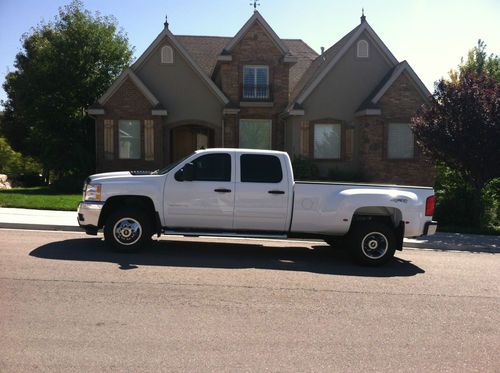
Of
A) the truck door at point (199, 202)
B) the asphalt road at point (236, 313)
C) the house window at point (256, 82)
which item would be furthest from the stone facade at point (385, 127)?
the truck door at point (199, 202)

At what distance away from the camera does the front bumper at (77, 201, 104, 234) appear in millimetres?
8297

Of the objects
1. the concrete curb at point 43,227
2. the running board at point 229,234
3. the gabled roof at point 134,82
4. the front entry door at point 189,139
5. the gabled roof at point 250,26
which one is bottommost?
the concrete curb at point 43,227

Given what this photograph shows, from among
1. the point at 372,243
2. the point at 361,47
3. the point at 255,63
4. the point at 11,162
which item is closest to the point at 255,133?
the point at 255,63

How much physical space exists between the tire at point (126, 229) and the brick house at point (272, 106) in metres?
13.1

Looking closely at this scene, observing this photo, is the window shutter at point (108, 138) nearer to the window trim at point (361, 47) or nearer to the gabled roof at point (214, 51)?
the gabled roof at point (214, 51)

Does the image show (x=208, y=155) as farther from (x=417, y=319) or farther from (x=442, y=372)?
(x=442, y=372)

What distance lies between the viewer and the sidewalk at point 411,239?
436 inches

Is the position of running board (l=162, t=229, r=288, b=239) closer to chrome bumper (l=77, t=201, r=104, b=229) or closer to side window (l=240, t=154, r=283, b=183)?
side window (l=240, t=154, r=283, b=183)

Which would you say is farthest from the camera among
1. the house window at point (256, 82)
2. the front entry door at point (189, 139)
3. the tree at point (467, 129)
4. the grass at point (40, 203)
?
the front entry door at point (189, 139)

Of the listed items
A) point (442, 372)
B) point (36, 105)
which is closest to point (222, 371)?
point (442, 372)

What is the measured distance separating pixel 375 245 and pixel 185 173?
351 centimetres

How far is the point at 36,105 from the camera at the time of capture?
2333 cm

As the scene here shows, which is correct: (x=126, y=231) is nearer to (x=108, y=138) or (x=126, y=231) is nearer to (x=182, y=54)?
(x=108, y=138)

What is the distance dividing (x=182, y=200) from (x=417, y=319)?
14.3ft
